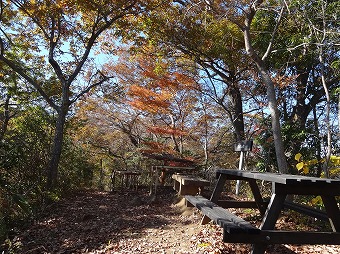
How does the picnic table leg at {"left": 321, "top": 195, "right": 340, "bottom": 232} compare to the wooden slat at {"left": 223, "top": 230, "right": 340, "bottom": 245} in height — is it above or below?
above

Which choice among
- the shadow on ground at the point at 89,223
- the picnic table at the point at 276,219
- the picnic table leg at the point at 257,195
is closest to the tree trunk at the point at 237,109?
the shadow on ground at the point at 89,223

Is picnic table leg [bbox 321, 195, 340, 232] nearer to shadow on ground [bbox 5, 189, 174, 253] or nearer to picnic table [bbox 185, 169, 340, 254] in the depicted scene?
picnic table [bbox 185, 169, 340, 254]

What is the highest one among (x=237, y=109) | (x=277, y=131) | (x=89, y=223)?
(x=237, y=109)

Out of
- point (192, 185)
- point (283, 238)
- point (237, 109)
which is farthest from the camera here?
point (237, 109)

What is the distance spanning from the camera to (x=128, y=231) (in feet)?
16.7

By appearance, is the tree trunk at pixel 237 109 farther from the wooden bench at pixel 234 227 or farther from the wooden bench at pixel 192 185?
the wooden bench at pixel 234 227

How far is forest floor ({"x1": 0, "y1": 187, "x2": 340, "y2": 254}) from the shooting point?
13.1 feet

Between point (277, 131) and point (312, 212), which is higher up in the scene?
point (277, 131)

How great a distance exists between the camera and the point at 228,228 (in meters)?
2.66

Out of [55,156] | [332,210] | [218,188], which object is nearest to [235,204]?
[218,188]

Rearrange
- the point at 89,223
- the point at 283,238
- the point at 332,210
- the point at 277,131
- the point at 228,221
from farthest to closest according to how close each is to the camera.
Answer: the point at 89,223
the point at 277,131
the point at 332,210
the point at 228,221
the point at 283,238

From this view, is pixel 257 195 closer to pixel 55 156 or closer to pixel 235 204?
pixel 235 204

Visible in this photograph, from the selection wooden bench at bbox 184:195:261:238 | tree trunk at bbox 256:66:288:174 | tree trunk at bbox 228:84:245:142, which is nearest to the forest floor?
wooden bench at bbox 184:195:261:238

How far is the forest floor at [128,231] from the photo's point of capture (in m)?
3.99
